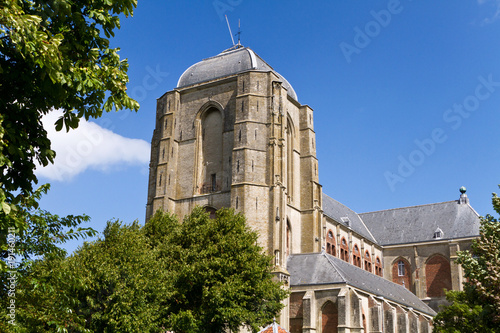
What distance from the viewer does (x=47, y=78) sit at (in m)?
8.74

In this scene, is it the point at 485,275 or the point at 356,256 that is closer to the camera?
the point at 485,275

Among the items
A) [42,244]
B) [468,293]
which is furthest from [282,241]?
[42,244]

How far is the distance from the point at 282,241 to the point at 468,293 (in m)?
21.0

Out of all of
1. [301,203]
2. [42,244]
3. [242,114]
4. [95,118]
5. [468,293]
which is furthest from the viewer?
[301,203]

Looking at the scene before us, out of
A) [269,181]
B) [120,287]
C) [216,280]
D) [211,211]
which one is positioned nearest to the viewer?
[120,287]

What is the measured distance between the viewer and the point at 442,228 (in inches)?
2611

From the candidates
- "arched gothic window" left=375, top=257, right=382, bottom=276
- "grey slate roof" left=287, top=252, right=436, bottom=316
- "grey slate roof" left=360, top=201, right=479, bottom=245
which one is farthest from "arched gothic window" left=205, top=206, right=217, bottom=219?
"grey slate roof" left=360, top=201, right=479, bottom=245

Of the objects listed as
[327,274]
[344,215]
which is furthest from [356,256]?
[327,274]

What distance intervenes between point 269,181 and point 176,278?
49.7ft

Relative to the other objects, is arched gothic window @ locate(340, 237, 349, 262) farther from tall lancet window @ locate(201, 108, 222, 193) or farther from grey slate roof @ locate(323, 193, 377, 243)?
tall lancet window @ locate(201, 108, 222, 193)

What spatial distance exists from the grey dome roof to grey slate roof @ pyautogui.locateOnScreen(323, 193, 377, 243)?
602 inches

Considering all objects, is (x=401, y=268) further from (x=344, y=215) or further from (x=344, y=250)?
(x=344, y=250)

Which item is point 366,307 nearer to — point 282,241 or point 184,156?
point 282,241

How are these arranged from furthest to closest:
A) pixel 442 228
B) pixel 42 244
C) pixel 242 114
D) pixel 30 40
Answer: pixel 442 228 < pixel 242 114 < pixel 42 244 < pixel 30 40
